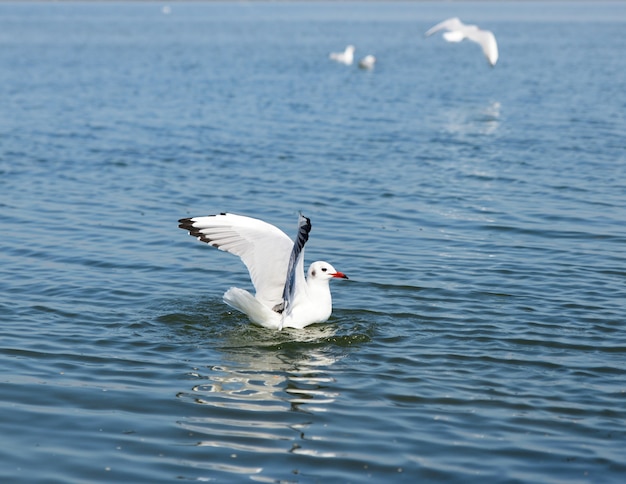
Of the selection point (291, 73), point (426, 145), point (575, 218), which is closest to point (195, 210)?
point (575, 218)

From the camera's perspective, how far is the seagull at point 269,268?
10695 mm

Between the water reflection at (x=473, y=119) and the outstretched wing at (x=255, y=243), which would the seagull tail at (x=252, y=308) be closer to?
the outstretched wing at (x=255, y=243)

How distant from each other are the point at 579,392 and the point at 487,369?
0.94 metres

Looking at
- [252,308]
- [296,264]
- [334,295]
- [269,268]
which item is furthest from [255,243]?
[334,295]

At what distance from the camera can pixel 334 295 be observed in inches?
486

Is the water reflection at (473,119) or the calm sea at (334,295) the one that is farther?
the water reflection at (473,119)

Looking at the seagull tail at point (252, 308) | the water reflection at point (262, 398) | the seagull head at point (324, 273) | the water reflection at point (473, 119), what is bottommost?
the water reflection at point (262, 398)

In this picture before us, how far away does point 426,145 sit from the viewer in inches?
918

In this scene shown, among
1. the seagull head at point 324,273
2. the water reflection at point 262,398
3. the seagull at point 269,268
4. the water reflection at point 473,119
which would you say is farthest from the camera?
the water reflection at point 473,119

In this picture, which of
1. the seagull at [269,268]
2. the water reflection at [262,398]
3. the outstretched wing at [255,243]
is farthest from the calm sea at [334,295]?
the outstretched wing at [255,243]

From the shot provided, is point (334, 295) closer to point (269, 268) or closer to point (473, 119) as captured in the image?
point (269, 268)

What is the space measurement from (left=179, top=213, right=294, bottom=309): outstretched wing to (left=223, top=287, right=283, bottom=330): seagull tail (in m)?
0.25

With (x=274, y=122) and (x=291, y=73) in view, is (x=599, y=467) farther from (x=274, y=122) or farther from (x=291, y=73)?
(x=291, y=73)

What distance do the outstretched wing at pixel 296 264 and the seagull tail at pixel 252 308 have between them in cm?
19
